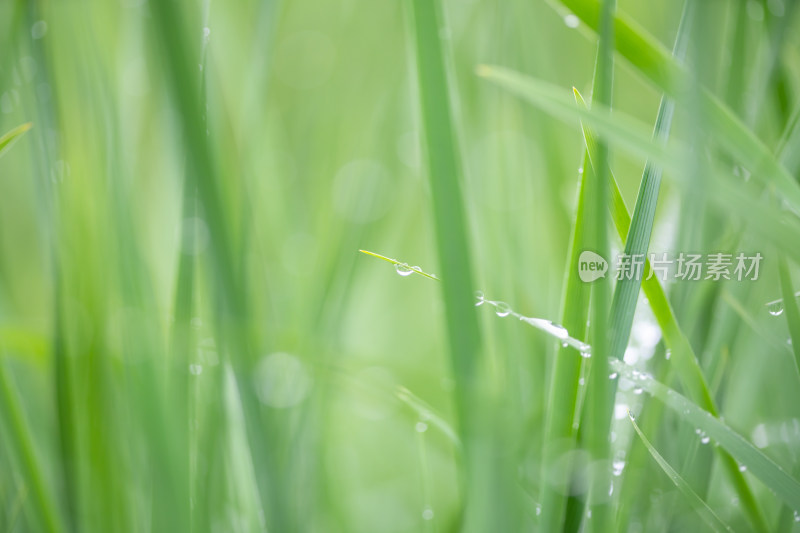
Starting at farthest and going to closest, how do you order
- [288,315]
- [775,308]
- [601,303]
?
[288,315]
[775,308]
[601,303]

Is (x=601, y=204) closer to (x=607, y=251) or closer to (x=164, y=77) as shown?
(x=607, y=251)

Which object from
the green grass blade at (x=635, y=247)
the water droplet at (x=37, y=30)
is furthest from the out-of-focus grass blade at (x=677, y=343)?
the water droplet at (x=37, y=30)

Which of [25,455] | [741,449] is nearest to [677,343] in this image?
[741,449]

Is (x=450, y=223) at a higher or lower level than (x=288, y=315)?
higher

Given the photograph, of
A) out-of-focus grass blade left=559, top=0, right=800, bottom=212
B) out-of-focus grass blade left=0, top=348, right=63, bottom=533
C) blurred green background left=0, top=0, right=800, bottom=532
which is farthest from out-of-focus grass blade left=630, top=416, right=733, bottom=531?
out-of-focus grass blade left=0, top=348, right=63, bottom=533

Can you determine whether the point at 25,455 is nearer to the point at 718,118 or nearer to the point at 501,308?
the point at 501,308

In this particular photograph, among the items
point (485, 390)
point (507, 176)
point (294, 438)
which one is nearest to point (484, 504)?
point (485, 390)

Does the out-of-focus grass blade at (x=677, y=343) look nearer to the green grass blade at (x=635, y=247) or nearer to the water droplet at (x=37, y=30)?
the green grass blade at (x=635, y=247)
